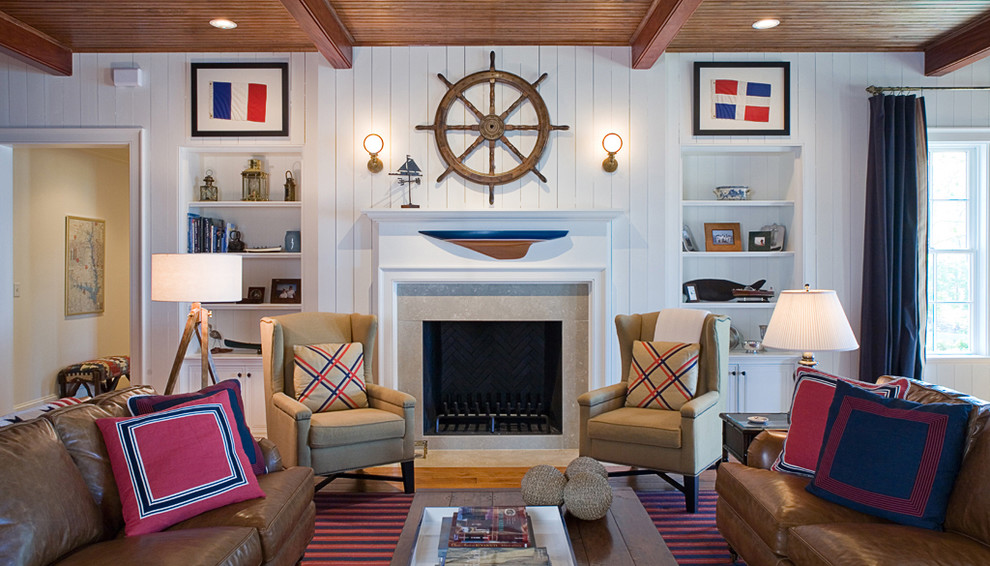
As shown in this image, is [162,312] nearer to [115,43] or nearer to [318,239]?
[318,239]

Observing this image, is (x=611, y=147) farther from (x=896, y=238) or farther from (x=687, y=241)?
(x=896, y=238)

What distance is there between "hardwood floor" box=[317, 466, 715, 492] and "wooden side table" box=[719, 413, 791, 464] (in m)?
0.53

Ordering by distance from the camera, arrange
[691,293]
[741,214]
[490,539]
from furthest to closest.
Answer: [741,214]
[691,293]
[490,539]

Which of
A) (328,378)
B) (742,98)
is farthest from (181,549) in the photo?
(742,98)

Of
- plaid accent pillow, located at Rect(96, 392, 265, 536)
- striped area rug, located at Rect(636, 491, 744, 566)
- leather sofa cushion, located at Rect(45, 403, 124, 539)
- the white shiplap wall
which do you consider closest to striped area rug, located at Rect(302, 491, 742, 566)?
striped area rug, located at Rect(636, 491, 744, 566)

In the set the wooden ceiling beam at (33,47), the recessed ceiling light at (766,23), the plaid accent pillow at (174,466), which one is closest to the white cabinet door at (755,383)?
the recessed ceiling light at (766,23)

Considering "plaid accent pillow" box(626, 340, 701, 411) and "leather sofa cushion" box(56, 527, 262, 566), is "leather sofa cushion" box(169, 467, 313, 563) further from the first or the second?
"plaid accent pillow" box(626, 340, 701, 411)

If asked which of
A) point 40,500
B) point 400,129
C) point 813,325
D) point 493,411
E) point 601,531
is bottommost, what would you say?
point 493,411

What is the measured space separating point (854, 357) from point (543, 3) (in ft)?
10.6

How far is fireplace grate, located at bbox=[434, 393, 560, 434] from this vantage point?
4.55 m

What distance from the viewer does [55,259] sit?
567cm

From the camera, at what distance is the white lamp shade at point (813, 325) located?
2.86m

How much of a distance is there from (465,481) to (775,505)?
6.44 ft

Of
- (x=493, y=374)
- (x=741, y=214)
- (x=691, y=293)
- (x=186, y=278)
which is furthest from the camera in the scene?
(x=741, y=214)
